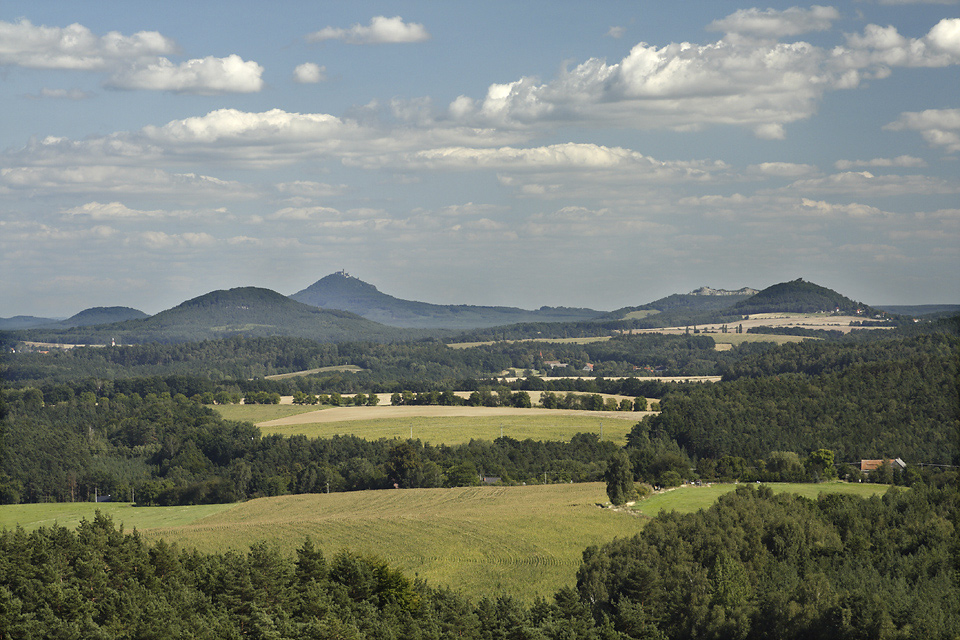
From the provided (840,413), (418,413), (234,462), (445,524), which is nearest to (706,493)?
(445,524)

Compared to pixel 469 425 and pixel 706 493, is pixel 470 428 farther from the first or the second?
pixel 706 493

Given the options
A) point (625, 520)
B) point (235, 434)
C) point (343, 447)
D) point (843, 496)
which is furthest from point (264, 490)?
point (843, 496)

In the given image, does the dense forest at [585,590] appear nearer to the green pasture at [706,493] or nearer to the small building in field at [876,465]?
the green pasture at [706,493]

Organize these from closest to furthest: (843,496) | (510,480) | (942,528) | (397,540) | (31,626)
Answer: (31,626), (942,528), (843,496), (397,540), (510,480)

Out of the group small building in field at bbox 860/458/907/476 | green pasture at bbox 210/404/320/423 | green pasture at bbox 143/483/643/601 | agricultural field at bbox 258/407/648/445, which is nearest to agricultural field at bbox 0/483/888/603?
green pasture at bbox 143/483/643/601

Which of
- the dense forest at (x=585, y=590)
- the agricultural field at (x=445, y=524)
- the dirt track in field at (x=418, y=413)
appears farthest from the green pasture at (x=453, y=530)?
the dirt track in field at (x=418, y=413)

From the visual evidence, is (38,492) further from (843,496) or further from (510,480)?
(843,496)
